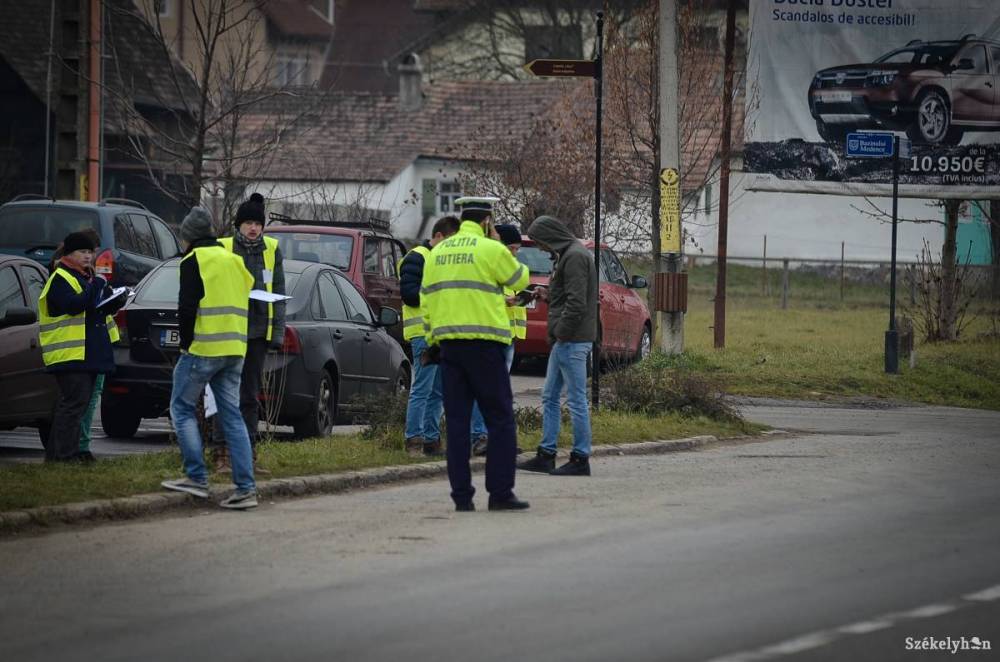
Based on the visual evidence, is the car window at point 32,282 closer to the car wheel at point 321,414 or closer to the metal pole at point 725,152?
the car wheel at point 321,414

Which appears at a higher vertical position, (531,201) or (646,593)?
(531,201)

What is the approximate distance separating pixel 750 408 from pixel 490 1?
4828 cm

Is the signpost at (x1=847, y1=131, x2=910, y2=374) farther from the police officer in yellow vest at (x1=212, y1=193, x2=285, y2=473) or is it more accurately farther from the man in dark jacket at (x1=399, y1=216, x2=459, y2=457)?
the police officer in yellow vest at (x1=212, y1=193, x2=285, y2=473)

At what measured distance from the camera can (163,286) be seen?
15328 millimetres

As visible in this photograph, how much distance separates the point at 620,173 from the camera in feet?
103

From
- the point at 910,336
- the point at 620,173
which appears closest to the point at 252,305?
the point at 910,336

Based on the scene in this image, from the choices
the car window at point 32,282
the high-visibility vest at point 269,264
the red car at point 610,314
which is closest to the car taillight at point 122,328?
the car window at point 32,282

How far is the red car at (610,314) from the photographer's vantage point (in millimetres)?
23516

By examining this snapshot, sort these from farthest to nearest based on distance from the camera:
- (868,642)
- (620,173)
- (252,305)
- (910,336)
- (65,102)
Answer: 1. (620,173)
2. (65,102)
3. (910,336)
4. (252,305)
5. (868,642)

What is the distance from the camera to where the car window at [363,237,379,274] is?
20.5 m

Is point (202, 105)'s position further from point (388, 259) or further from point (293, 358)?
point (293, 358)

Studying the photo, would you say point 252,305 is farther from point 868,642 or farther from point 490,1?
point 490,1

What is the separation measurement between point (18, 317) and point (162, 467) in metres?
2.24

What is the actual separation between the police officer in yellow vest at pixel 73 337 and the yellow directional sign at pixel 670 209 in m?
10.5
